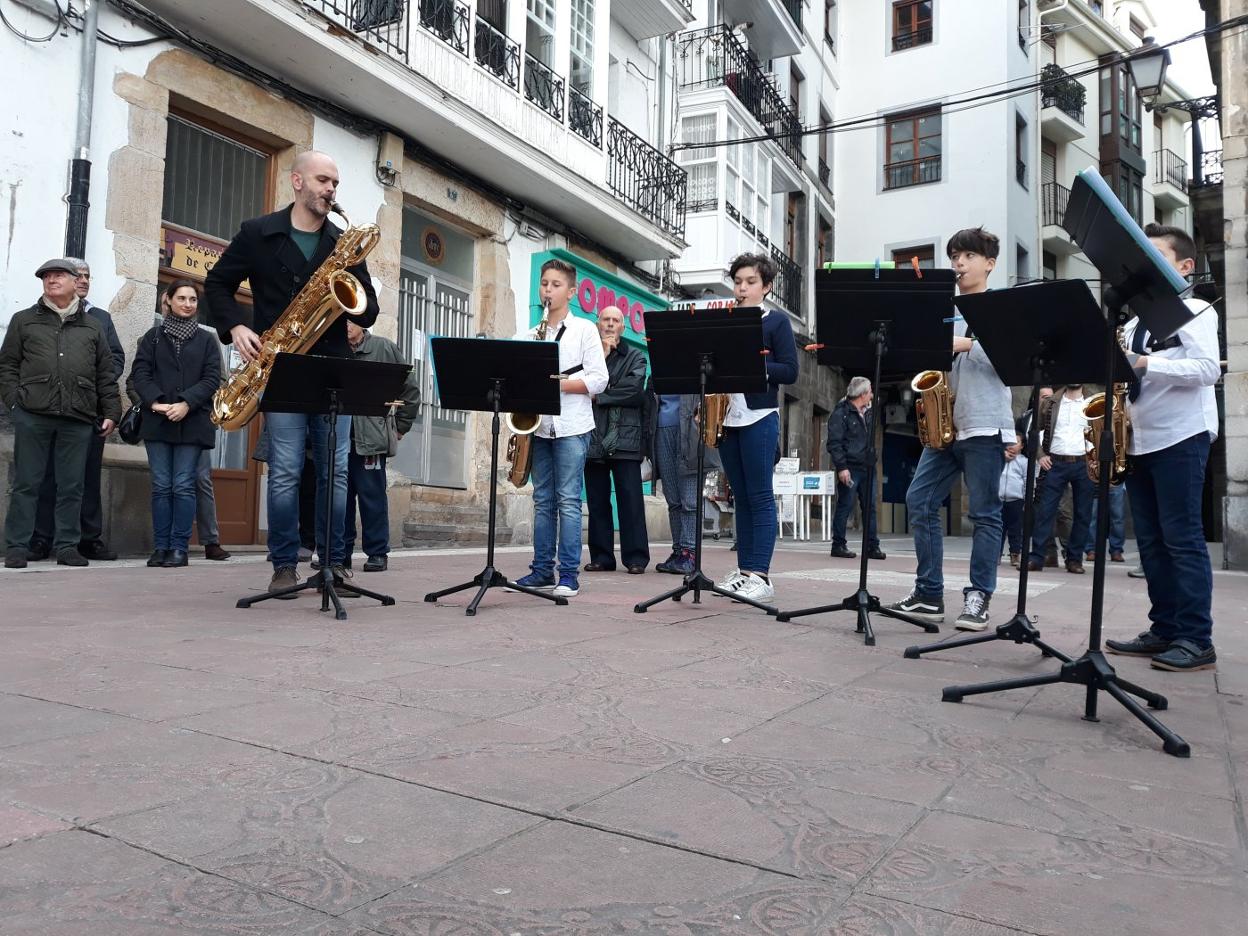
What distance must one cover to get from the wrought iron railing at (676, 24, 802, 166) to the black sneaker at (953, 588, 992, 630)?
15.4 meters

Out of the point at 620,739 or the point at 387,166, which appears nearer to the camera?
the point at 620,739

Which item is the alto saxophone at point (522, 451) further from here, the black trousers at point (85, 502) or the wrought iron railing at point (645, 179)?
the wrought iron railing at point (645, 179)

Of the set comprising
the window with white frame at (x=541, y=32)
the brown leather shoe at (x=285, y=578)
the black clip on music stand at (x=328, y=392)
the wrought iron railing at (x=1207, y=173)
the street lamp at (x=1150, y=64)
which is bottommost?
the brown leather shoe at (x=285, y=578)

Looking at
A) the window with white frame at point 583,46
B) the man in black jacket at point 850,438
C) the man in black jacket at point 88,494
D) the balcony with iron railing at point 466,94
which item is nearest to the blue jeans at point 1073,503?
the man in black jacket at point 850,438

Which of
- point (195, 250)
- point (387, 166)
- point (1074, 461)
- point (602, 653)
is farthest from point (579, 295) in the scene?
point (602, 653)

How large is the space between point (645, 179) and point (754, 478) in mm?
11649

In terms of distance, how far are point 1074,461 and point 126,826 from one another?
1002cm

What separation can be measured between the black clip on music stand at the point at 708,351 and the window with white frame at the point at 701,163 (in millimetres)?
15036

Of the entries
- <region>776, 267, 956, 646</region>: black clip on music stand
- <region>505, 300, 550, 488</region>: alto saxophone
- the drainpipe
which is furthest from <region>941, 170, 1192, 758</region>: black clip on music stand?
the drainpipe

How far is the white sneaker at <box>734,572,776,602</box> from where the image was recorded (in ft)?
19.8

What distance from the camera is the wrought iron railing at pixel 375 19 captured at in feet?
35.0

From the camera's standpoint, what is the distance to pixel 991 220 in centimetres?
2658

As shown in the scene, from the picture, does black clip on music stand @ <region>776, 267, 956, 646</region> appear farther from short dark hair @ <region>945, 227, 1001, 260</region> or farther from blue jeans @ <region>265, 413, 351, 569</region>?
blue jeans @ <region>265, 413, 351, 569</region>

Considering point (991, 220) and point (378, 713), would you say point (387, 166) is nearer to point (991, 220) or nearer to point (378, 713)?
point (378, 713)
